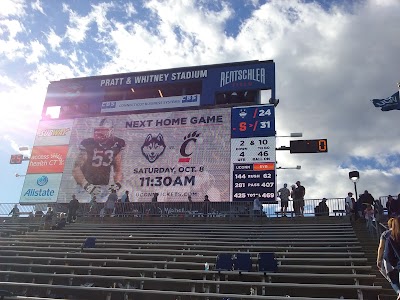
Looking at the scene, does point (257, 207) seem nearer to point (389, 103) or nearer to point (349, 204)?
point (349, 204)

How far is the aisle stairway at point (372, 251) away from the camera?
8192 millimetres

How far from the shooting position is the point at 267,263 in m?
9.76

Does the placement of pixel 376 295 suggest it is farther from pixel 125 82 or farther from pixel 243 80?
pixel 125 82

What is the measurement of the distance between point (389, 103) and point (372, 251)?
7.19 metres

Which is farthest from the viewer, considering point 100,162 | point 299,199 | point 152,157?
point 100,162

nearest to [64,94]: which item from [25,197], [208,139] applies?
[25,197]

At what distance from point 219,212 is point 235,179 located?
5.46ft

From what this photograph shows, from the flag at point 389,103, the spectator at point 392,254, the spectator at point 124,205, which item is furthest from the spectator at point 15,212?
the spectator at point 392,254

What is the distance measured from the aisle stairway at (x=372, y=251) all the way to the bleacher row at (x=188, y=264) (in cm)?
19

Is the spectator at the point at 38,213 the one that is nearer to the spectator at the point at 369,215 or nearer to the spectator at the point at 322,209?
the spectator at the point at 322,209

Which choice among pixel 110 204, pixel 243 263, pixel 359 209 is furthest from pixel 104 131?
pixel 243 263

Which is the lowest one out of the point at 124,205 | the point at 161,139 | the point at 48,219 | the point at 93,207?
the point at 48,219

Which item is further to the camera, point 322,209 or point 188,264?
point 322,209

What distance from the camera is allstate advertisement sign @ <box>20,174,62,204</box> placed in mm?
20188
